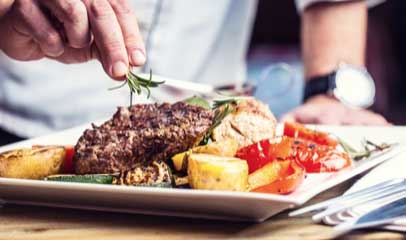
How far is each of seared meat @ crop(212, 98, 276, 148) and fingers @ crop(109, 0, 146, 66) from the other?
6.0 inches

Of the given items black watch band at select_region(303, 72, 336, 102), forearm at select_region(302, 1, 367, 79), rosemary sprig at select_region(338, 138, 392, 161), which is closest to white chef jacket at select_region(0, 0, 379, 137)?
forearm at select_region(302, 1, 367, 79)

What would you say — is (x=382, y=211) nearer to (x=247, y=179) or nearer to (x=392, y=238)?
(x=392, y=238)

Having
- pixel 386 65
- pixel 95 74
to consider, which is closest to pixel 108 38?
pixel 95 74

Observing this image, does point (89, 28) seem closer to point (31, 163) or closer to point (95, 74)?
point (31, 163)

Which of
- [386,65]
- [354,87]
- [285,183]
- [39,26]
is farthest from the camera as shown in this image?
[386,65]

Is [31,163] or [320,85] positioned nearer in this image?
[31,163]

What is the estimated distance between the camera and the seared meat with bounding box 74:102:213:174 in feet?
3.97

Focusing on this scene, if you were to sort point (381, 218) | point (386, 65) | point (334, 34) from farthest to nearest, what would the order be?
point (386, 65)
point (334, 34)
point (381, 218)

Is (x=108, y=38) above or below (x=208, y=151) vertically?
above

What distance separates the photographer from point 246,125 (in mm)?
1322

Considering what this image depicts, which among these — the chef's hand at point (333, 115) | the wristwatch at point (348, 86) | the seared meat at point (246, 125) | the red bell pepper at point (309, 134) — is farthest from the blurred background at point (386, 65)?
the seared meat at point (246, 125)

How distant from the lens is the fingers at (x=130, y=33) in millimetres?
1306

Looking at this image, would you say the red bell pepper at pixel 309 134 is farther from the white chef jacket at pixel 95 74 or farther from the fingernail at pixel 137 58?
the white chef jacket at pixel 95 74

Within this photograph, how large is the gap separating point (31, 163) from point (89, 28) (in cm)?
22
